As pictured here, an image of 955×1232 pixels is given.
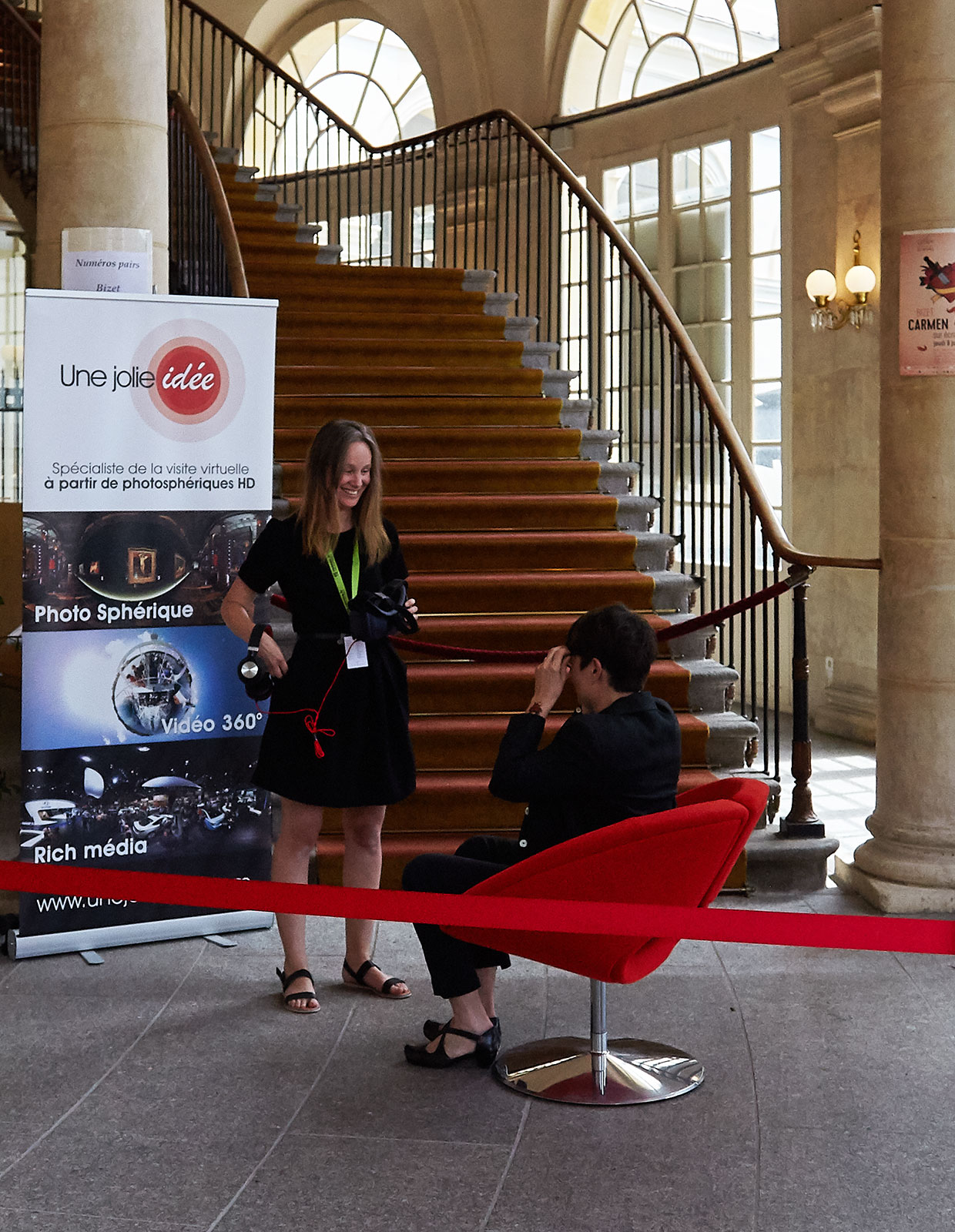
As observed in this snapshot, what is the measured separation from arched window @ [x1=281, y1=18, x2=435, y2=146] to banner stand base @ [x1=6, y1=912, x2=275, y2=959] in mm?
8919

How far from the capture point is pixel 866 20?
7410 mm

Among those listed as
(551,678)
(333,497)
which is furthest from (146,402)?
(551,678)

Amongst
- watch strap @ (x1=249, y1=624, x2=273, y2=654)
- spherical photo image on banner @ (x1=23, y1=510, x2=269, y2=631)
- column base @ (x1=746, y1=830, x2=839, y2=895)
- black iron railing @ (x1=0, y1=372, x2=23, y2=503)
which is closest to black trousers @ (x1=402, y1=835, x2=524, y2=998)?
watch strap @ (x1=249, y1=624, x2=273, y2=654)

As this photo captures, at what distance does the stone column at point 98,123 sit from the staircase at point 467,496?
4.89 feet

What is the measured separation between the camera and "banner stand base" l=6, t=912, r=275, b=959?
380 cm

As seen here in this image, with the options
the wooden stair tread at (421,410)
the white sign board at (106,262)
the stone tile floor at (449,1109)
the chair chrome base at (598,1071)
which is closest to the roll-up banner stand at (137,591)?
the white sign board at (106,262)

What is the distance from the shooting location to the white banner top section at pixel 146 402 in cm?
363

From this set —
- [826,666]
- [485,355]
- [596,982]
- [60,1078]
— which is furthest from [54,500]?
[826,666]

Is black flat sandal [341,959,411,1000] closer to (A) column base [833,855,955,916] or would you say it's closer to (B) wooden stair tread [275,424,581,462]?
(A) column base [833,855,955,916]

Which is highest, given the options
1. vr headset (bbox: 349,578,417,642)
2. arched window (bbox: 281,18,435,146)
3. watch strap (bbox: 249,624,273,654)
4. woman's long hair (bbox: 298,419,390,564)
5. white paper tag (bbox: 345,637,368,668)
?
arched window (bbox: 281,18,435,146)

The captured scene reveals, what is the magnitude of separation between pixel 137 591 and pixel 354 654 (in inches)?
29.8

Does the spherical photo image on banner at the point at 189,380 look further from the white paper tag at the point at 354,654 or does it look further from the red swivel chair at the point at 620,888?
the red swivel chair at the point at 620,888

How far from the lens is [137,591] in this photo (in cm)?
380

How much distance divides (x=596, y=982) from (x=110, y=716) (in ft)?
5.34
